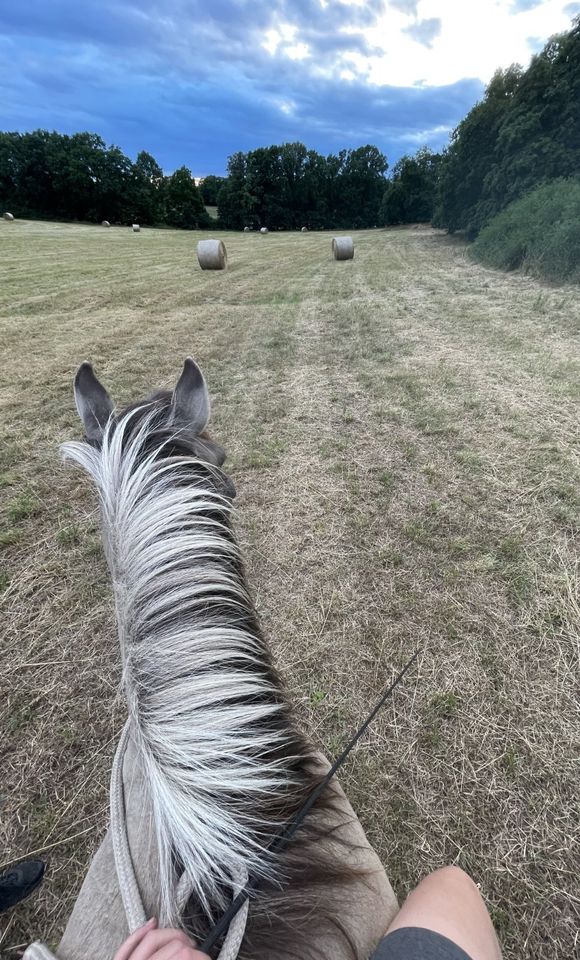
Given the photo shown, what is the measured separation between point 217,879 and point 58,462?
3.10 meters

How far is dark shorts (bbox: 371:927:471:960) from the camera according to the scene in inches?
29.8

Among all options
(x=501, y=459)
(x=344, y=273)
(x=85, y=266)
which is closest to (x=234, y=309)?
(x=344, y=273)

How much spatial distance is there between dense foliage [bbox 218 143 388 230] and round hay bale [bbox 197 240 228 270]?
35.0 m

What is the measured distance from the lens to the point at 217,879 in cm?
75

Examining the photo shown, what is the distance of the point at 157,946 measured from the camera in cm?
66

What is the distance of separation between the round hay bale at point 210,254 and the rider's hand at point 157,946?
494 inches

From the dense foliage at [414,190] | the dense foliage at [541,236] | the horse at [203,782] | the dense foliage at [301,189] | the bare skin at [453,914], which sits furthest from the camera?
the dense foliage at [301,189]

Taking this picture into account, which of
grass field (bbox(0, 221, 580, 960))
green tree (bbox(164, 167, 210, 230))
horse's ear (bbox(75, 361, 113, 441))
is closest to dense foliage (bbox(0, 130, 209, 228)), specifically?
green tree (bbox(164, 167, 210, 230))

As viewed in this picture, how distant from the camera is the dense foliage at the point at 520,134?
12.4m

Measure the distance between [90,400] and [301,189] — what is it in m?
50.8

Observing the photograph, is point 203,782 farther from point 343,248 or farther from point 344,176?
point 344,176

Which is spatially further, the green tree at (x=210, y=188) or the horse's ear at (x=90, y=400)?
the green tree at (x=210, y=188)

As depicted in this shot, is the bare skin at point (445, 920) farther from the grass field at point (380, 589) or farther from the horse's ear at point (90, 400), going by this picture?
the horse's ear at point (90, 400)

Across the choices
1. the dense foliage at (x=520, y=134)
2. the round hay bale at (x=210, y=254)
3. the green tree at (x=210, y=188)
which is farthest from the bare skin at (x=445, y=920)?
the green tree at (x=210, y=188)
